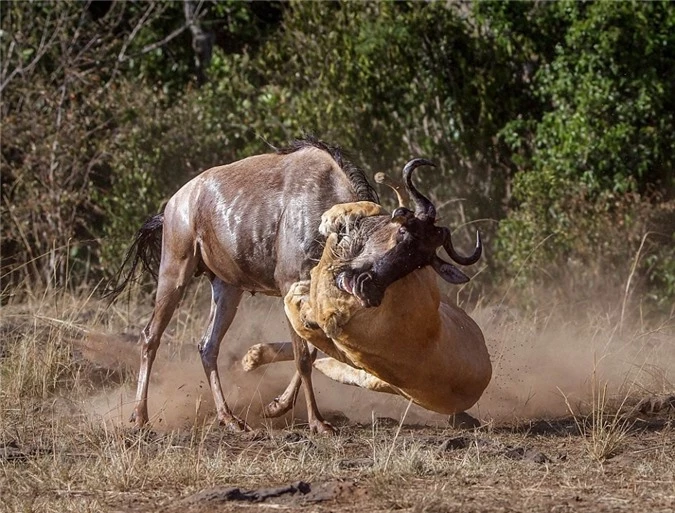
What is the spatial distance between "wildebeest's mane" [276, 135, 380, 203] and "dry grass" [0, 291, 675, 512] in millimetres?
1430

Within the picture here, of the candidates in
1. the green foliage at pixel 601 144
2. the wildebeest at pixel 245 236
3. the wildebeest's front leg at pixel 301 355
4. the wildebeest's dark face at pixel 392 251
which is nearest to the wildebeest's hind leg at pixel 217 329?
the wildebeest at pixel 245 236

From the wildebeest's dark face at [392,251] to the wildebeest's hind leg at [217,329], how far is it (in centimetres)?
247

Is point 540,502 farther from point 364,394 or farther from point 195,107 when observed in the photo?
point 195,107

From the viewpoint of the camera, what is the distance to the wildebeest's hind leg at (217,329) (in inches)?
360

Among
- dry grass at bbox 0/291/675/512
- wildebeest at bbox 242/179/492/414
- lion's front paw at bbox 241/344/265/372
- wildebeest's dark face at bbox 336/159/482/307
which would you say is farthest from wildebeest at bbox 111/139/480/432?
wildebeest's dark face at bbox 336/159/482/307

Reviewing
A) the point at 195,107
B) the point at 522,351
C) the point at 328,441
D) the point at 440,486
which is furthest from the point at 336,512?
the point at 195,107

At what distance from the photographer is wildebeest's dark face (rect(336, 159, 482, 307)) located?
6.52m

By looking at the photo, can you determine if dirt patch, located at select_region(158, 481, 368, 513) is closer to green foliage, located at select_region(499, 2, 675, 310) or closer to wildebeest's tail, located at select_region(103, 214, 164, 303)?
wildebeest's tail, located at select_region(103, 214, 164, 303)

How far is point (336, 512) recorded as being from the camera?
18.7 ft

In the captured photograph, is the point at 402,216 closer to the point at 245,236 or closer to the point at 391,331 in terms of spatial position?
the point at 391,331

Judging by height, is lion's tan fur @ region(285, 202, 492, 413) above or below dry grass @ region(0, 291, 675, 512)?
above

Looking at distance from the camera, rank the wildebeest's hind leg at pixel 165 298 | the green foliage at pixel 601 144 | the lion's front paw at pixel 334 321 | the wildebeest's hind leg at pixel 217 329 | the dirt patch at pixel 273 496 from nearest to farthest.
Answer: the dirt patch at pixel 273 496 < the lion's front paw at pixel 334 321 < the wildebeest's hind leg at pixel 217 329 < the wildebeest's hind leg at pixel 165 298 < the green foliage at pixel 601 144

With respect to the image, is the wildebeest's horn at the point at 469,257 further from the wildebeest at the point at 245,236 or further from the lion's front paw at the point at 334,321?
the wildebeest at the point at 245,236

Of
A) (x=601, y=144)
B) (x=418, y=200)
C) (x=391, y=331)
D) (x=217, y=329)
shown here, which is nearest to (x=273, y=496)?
(x=391, y=331)
